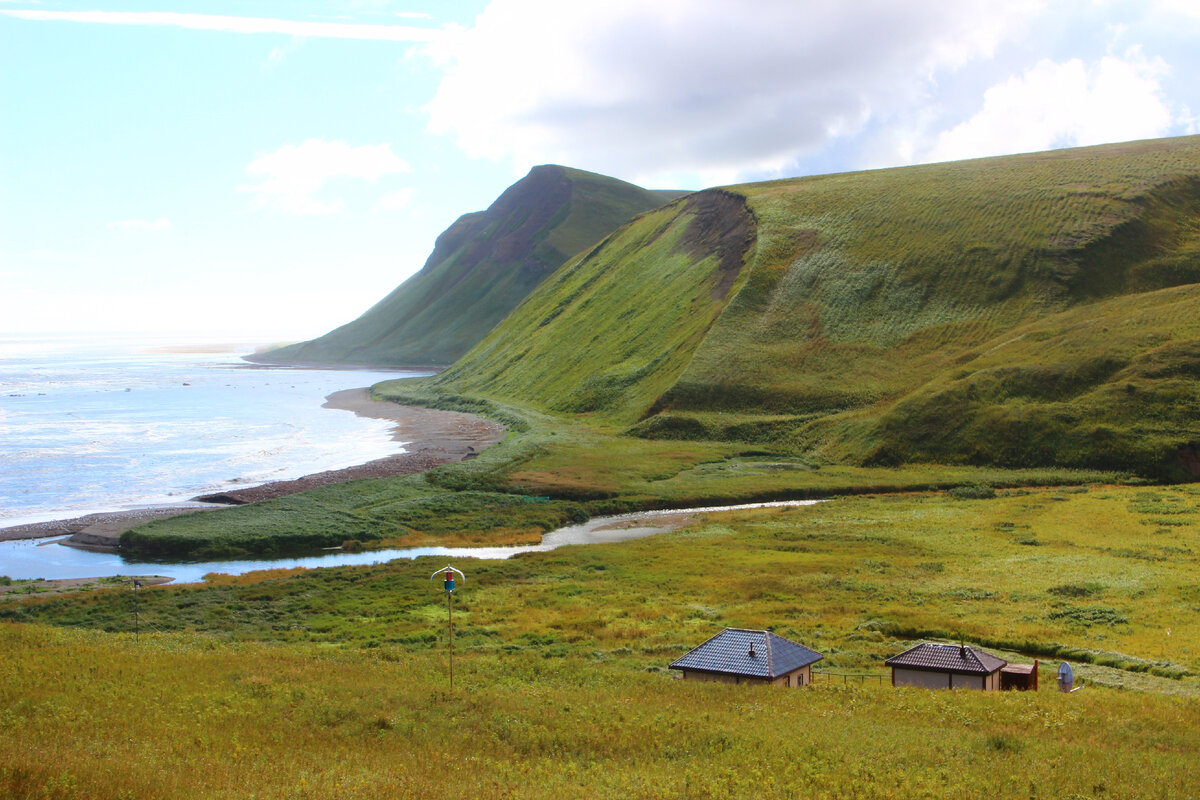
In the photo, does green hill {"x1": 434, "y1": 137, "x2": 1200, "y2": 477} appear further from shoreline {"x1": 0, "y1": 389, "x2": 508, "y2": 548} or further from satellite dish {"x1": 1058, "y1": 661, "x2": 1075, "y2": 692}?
satellite dish {"x1": 1058, "y1": 661, "x2": 1075, "y2": 692}

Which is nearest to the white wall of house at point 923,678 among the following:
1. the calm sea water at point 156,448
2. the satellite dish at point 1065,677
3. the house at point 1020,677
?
the house at point 1020,677

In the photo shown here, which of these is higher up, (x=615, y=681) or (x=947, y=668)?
(x=615, y=681)

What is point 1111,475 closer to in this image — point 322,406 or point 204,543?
point 204,543

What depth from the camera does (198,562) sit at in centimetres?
6091

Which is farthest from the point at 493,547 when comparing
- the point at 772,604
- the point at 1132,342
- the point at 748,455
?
the point at 1132,342

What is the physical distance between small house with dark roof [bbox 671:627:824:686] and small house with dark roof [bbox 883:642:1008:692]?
308cm

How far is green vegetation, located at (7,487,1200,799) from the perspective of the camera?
20.4 meters

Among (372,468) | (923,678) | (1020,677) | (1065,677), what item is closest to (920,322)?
(372,468)

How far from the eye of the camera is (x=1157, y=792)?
20547 millimetres

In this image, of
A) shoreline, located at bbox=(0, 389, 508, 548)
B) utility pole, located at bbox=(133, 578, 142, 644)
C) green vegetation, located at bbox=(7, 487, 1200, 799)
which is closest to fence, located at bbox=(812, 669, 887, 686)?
green vegetation, located at bbox=(7, 487, 1200, 799)

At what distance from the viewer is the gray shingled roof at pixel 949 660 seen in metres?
31.8

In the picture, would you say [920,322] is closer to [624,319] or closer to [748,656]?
[624,319]

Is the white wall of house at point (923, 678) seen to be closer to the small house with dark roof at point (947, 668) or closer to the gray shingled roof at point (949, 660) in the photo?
the small house with dark roof at point (947, 668)

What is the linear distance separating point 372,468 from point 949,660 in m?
68.7
